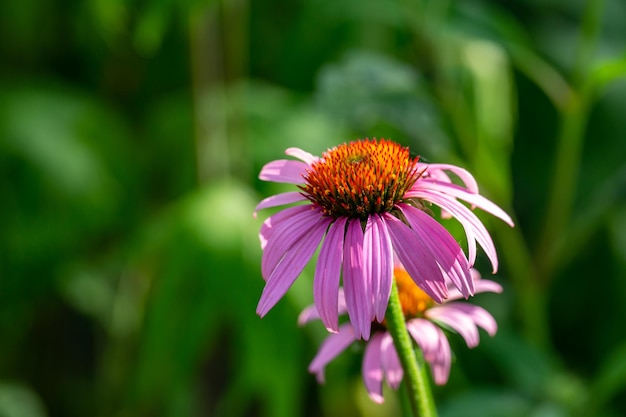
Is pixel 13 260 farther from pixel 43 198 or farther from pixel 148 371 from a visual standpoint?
pixel 148 371

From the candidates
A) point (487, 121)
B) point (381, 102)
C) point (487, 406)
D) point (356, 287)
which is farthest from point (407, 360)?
point (487, 121)

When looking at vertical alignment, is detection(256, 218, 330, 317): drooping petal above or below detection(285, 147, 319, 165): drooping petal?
below

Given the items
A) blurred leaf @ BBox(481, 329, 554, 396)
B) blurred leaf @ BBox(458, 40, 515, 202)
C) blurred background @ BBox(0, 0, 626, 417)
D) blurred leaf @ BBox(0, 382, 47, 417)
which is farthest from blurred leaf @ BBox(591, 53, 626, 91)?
blurred leaf @ BBox(0, 382, 47, 417)

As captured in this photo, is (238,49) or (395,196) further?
(238,49)

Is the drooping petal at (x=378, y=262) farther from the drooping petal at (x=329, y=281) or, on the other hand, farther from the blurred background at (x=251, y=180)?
the blurred background at (x=251, y=180)

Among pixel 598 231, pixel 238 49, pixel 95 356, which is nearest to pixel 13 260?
pixel 95 356

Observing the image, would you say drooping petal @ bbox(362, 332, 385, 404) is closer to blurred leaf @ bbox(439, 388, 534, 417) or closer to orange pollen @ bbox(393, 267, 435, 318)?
orange pollen @ bbox(393, 267, 435, 318)
